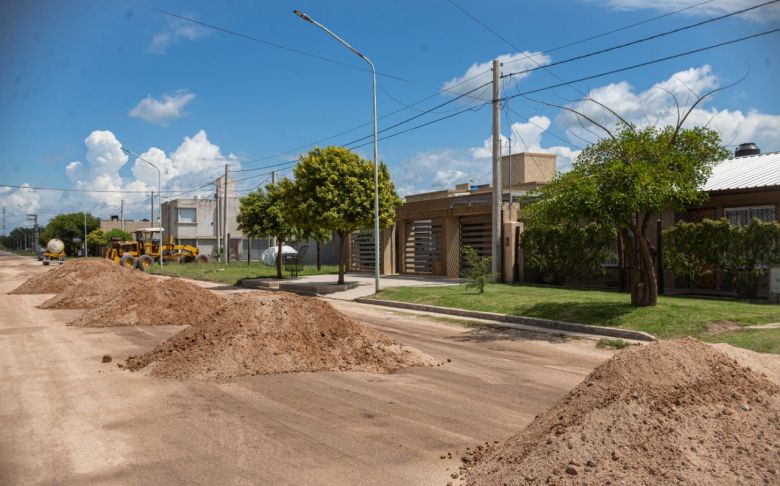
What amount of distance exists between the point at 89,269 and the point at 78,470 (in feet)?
76.4

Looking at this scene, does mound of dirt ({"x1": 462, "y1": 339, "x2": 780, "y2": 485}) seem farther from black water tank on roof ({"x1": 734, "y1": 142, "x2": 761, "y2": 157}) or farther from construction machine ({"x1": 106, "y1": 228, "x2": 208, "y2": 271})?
construction machine ({"x1": 106, "y1": 228, "x2": 208, "y2": 271})

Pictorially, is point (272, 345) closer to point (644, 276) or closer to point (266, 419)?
point (266, 419)

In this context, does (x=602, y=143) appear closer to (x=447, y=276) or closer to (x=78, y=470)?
(x=78, y=470)

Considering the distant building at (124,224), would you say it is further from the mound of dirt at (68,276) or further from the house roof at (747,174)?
the house roof at (747,174)

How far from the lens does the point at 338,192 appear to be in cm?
2450

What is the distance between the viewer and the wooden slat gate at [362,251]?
35.0 metres

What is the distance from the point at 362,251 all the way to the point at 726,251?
2151 centimetres

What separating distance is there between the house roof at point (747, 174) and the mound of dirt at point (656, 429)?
589 inches

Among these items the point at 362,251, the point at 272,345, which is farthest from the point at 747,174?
the point at 362,251

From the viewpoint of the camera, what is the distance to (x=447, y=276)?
28.5m

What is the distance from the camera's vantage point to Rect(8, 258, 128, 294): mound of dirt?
84.2 ft

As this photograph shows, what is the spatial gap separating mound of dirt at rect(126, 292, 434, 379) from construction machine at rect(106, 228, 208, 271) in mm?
35383

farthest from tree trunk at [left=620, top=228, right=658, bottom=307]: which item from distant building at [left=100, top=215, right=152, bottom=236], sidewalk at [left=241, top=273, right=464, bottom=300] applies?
distant building at [left=100, top=215, right=152, bottom=236]

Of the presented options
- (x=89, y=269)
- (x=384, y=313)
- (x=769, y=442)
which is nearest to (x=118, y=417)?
(x=769, y=442)
